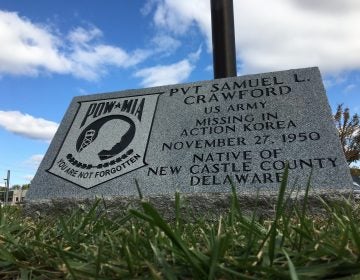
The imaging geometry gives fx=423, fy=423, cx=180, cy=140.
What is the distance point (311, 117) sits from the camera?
4.24 m

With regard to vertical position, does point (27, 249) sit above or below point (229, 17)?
below

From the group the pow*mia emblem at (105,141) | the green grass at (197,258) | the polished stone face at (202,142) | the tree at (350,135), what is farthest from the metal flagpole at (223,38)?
the tree at (350,135)

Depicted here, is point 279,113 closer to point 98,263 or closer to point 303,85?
point 303,85

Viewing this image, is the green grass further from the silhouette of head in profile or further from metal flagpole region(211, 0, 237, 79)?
metal flagpole region(211, 0, 237, 79)

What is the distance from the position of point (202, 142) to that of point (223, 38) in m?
2.12

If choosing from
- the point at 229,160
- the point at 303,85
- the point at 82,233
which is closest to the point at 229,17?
the point at 303,85

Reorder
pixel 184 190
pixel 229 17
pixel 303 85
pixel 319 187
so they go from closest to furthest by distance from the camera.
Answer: pixel 319 187 → pixel 184 190 → pixel 303 85 → pixel 229 17

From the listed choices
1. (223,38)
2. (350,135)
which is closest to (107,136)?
(223,38)

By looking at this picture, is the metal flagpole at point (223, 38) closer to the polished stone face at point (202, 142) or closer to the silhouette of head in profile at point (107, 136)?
the polished stone face at point (202, 142)

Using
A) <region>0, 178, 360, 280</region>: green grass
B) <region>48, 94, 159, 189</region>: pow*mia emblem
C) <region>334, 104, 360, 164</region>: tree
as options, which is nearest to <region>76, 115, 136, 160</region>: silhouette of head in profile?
<region>48, 94, 159, 189</region>: pow*mia emblem

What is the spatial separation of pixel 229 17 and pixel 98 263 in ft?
17.1

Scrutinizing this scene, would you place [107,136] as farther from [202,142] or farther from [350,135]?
[350,135]

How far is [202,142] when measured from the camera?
14.2 ft

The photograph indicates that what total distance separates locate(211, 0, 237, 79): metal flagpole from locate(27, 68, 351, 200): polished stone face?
3.06 feet
